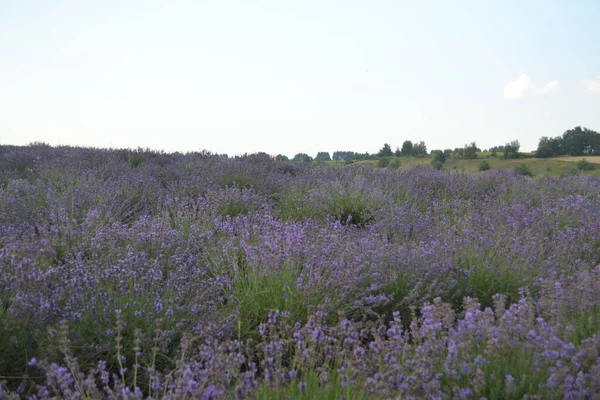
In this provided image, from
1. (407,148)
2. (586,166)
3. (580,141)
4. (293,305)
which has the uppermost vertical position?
(580,141)

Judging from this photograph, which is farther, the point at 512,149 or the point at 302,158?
the point at 512,149

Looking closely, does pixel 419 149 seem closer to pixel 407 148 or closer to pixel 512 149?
pixel 407 148

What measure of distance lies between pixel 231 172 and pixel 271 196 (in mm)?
1078

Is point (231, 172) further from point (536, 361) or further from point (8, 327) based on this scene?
point (536, 361)

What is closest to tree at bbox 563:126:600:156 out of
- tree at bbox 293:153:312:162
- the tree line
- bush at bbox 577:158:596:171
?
the tree line

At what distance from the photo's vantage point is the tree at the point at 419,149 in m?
38.6

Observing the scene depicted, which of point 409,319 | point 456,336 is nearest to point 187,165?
point 409,319

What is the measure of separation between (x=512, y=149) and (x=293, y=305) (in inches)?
1522

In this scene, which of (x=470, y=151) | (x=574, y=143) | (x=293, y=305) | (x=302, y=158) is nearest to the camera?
(x=293, y=305)

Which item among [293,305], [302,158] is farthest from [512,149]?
[293,305]

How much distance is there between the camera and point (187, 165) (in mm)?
8172

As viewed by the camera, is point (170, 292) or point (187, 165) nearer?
point (170, 292)

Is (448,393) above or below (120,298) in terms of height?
below

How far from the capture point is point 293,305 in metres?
2.66
